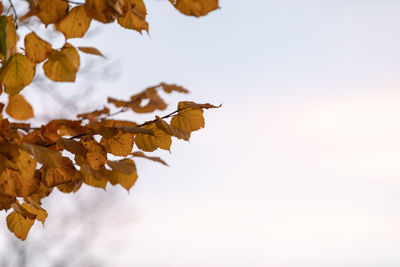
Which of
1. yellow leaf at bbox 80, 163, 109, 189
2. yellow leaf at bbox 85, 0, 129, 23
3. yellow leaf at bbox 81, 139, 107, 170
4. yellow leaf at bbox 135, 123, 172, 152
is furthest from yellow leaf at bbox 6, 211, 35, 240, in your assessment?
yellow leaf at bbox 85, 0, 129, 23

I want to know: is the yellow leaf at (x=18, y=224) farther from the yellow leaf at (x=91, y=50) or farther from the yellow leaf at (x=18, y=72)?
the yellow leaf at (x=91, y=50)

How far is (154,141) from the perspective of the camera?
1.69 meters

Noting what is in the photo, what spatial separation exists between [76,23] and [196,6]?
471 mm

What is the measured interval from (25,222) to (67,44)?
2.71 ft

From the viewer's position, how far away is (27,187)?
1.56m

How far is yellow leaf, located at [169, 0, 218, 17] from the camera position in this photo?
1.31 m

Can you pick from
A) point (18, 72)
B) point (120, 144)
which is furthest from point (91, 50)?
point (120, 144)

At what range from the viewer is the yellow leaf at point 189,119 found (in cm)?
163

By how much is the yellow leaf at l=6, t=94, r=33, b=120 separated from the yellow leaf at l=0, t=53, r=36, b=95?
0.14 m

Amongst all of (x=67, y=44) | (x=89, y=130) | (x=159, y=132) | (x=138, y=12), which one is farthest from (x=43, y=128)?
(x=138, y=12)

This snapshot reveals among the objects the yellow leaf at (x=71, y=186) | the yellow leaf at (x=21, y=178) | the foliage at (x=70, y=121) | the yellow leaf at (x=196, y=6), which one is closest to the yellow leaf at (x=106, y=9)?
the foliage at (x=70, y=121)

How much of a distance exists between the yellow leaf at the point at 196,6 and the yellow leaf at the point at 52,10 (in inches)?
17.4

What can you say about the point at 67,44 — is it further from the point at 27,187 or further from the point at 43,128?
Answer: the point at 27,187

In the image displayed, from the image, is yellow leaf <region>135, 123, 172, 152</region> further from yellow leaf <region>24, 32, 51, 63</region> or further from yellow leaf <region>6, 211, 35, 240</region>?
yellow leaf <region>6, 211, 35, 240</region>
